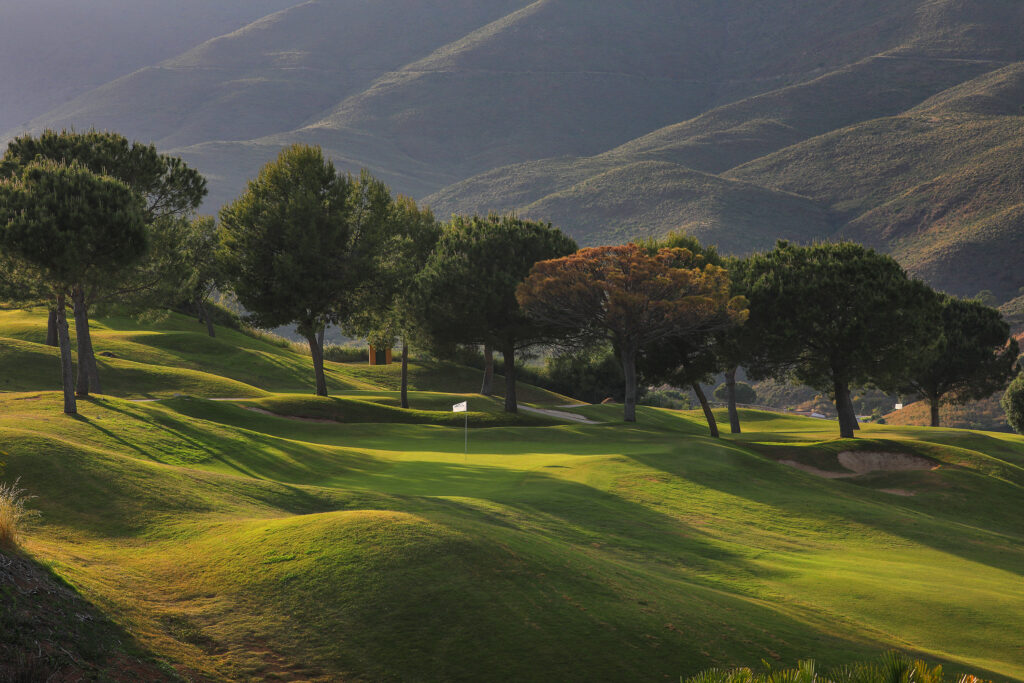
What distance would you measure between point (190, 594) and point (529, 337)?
138ft

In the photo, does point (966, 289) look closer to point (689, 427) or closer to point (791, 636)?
point (689, 427)

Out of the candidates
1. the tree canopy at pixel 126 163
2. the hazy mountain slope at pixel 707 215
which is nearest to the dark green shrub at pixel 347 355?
the tree canopy at pixel 126 163

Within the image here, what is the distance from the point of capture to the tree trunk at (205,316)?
66.4m

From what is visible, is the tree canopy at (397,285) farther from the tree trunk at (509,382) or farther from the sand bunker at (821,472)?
the sand bunker at (821,472)

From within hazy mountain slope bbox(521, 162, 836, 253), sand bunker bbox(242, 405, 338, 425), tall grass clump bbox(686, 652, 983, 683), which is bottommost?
sand bunker bbox(242, 405, 338, 425)

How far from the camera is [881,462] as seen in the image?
3841 cm

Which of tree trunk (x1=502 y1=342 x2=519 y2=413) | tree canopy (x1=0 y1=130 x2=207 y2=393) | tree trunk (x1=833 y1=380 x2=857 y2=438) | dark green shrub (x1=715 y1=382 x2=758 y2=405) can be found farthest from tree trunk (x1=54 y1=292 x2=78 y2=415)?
dark green shrub (x1=715 y1=382 x2=758 y2=405)

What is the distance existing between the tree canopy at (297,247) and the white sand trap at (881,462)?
28182 millimetres

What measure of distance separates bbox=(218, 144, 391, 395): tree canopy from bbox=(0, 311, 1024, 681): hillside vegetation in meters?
12.5

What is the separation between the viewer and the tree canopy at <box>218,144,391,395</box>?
46.2 m

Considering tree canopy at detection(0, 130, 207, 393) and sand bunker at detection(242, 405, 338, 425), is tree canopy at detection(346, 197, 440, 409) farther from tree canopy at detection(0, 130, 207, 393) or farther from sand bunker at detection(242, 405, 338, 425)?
tree canopy at detection(0, 130, 207, 393)

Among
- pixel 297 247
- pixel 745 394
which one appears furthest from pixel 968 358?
pixel 745 394

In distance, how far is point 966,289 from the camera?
5522 inches

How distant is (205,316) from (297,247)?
26302 millimetres
